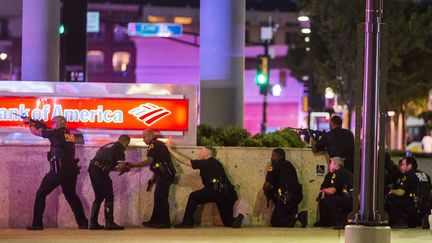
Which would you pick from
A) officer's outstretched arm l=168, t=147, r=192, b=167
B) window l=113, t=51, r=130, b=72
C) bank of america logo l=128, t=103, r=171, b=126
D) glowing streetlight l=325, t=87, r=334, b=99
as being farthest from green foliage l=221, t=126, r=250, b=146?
window l=113, t=51, r=130, b=72

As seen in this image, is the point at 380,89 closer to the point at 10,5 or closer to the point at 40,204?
the point at 40,204

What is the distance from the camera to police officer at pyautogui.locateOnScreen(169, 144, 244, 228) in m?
13.4

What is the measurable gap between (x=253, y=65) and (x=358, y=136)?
5993 centimetres

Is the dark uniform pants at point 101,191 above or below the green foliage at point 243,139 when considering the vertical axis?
below

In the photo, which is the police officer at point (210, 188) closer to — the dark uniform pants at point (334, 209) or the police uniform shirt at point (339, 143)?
the dark uniform pants at point (334, 209)

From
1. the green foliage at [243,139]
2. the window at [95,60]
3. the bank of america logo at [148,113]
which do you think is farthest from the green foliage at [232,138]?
the window at [95,60]

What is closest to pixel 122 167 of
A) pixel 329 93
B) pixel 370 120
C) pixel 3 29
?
pixel 370 120

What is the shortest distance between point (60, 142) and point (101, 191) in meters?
1.02

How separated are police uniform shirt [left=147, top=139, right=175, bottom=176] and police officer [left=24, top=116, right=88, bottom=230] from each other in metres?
1.24

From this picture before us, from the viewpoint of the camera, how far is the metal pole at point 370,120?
9.57 m

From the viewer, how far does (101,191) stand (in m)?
13.0

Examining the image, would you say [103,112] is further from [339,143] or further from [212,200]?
[339,143]

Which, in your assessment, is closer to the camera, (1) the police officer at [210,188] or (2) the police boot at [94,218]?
(2) the police boot at [94,218]

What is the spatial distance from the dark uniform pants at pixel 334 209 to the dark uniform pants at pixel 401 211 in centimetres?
85
